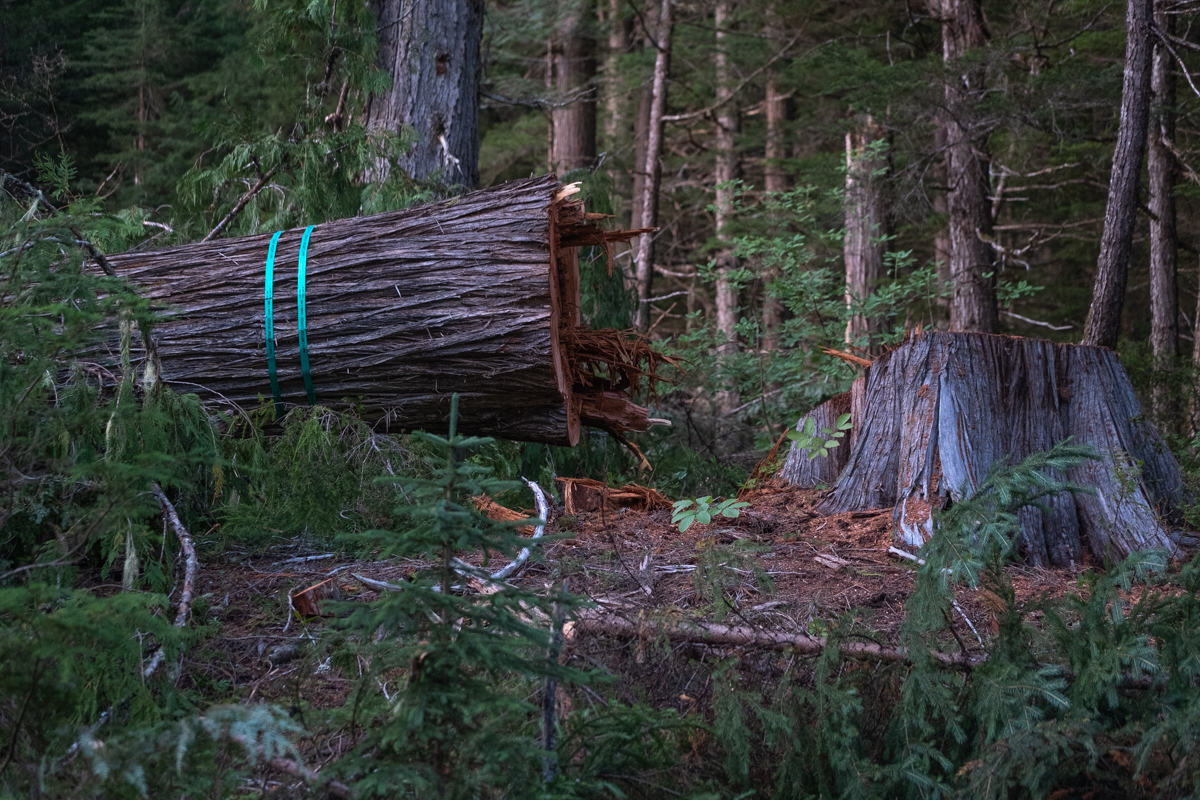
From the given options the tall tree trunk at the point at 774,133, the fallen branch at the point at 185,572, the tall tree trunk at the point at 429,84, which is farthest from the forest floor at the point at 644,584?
the tall tree trunk at the point at 774,133

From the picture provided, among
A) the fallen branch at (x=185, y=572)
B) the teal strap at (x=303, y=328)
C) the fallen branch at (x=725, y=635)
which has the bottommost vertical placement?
the fallen branch at (x=725, y=635)

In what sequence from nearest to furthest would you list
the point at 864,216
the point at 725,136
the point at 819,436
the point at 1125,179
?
the point at 819,436, the point at 1125,179, the point at 864,216, the point at 725,136

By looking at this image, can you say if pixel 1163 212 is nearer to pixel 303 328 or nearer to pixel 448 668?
pixel 303 328

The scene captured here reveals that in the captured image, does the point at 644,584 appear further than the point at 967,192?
No

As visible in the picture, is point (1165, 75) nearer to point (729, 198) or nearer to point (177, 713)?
point (729, 198)

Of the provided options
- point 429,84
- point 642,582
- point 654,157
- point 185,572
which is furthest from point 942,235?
point 185,572

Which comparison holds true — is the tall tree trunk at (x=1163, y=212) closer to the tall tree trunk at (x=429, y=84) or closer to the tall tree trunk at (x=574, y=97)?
the tall tree trunk at (x=574, y=97)

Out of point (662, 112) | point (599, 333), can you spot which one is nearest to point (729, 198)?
point (662, 112)

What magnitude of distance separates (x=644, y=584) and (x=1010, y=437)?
2.06 meters

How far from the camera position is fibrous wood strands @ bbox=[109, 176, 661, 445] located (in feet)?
12.3

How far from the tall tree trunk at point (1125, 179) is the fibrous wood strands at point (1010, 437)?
2807 mm

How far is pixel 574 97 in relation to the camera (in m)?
10.3

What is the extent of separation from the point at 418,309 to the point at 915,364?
7.79 feet

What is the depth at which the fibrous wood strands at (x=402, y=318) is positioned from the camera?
3.76 metres
